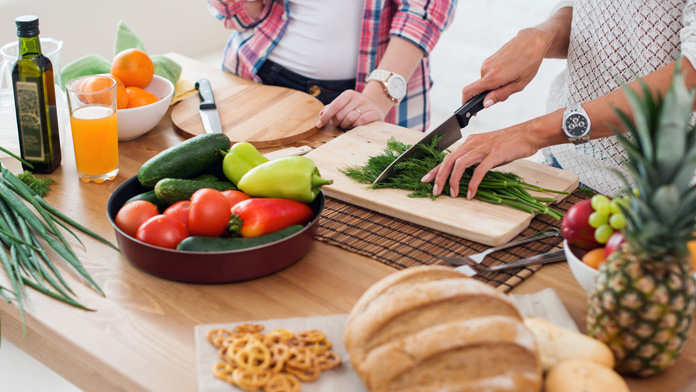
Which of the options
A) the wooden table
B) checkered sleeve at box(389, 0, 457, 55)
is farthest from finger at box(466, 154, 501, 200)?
checkered sleeve at box(389, 0, 457, 55)

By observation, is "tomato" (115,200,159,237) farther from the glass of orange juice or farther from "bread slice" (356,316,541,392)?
"bread slice" (356,316,541,392)

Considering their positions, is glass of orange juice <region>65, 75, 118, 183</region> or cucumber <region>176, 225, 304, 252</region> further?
glass of orange juice <region>65, 75, 118, 183</region>

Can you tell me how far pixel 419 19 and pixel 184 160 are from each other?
3.30 feet

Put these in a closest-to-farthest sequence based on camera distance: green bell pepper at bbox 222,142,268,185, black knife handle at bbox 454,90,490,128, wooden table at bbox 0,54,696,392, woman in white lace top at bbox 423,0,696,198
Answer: wooden table at bbox 0,54,696,392
green bell pepper at bbox 222,142,268,185
woman in white lace top at bbox 423,0,696,198
black knife handle at bbox 454,90,490,128

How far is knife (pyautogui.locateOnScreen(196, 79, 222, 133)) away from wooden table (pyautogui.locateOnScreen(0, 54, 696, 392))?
1.59 ft

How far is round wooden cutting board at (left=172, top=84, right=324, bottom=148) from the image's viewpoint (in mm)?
1672

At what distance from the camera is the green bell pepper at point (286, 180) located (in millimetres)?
1170

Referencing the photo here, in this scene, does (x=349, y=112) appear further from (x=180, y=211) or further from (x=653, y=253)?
(x=653, y=253)

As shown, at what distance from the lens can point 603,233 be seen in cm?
95

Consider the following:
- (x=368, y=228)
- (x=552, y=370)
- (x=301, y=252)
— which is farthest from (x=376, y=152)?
(x=552, y=370)

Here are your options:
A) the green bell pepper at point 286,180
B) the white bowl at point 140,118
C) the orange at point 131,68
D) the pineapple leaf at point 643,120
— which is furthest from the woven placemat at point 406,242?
the orange at point 131,68

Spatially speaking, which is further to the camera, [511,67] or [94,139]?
[511,67]

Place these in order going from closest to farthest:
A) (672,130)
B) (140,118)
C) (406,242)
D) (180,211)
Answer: (672,130) < (180,211) < (406,242) < (140,118)

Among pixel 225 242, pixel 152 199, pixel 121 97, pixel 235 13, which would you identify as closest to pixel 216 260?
pixel 225 242
